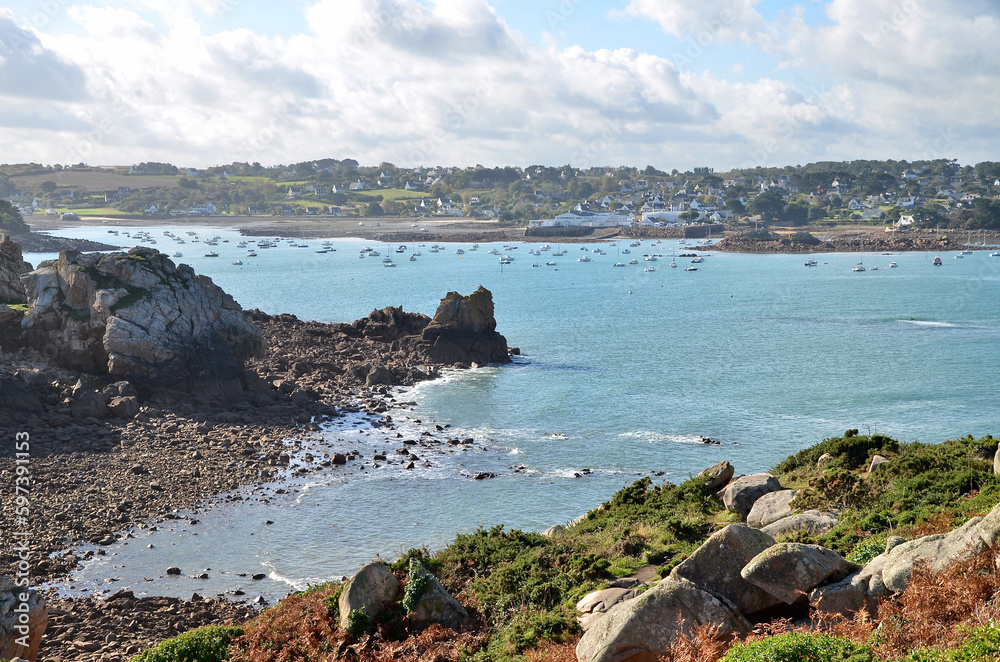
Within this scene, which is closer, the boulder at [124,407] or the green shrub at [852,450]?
the green shrub at [852,450]

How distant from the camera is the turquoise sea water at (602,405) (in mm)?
22828

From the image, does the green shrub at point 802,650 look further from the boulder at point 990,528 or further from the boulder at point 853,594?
the boulder at point 990,528

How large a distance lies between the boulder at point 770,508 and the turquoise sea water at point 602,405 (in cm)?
771

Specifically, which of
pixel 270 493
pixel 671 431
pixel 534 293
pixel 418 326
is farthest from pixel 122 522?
pixel 534 293

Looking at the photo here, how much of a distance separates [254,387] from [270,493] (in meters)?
11.8

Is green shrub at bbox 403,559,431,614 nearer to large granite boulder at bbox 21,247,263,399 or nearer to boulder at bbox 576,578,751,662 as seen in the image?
boulder at bbox 576,578,751,662

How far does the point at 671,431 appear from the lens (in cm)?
3397

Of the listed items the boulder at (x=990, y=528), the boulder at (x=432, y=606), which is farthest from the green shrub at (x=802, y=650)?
the boulder at (x=432, y=606)

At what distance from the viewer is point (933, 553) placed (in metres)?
10.7

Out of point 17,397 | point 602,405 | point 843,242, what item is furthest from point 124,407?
point 843,242

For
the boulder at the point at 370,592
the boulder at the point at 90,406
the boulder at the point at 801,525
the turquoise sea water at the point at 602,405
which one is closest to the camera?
the boulder at the point at 370,592

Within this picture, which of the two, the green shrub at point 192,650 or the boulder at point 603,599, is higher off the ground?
the boulder at point 603,599

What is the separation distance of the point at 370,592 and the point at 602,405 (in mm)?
25823

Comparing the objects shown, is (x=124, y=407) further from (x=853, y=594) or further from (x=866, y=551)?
(x=853, y=594)
